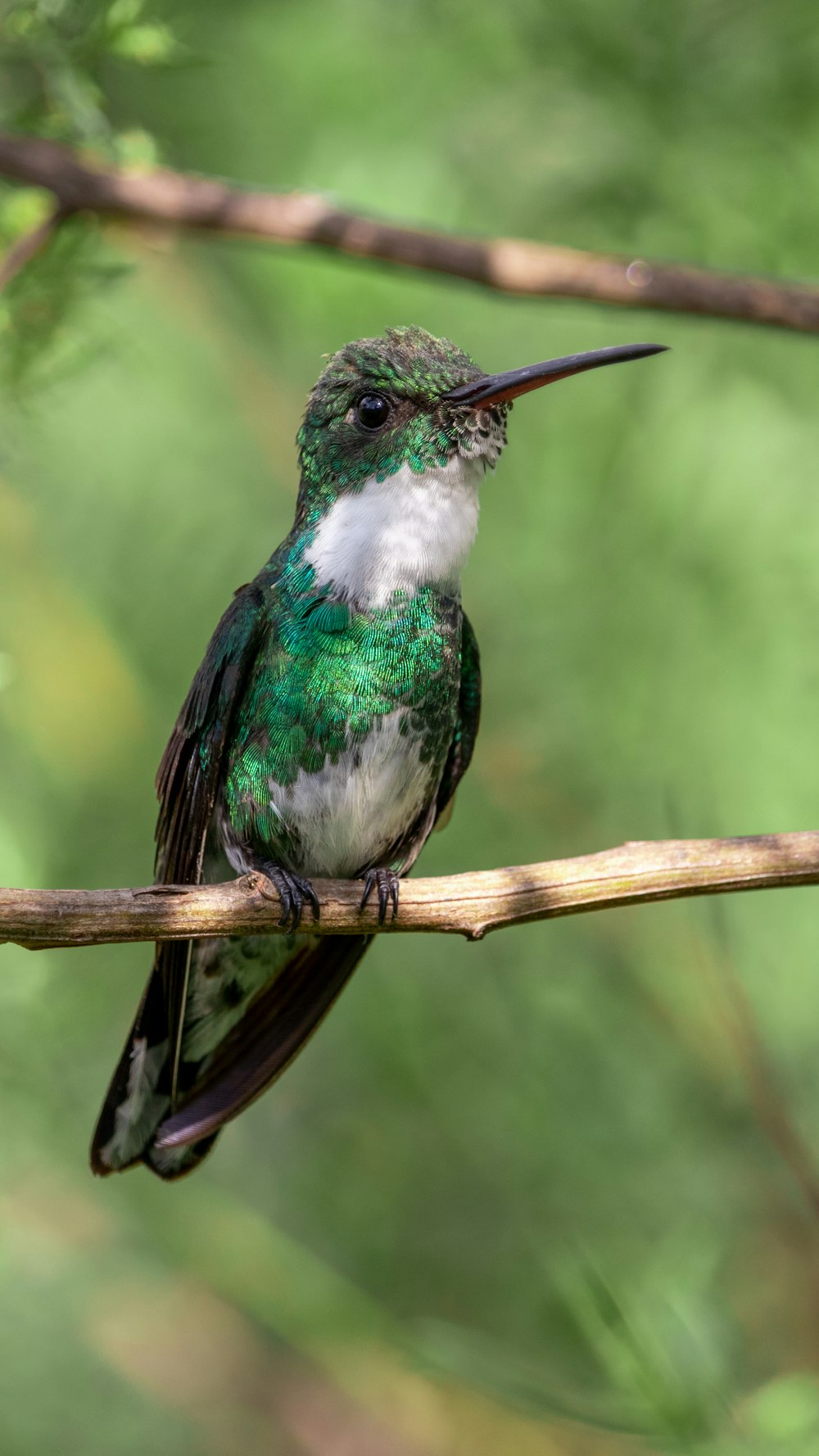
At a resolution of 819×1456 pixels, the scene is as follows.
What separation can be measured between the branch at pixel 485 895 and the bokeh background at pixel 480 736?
114 cm

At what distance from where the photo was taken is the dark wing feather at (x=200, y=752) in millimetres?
2881

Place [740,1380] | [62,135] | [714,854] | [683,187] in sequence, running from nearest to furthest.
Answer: [714,854]
[740,1380]
[62,135]
[683,187]

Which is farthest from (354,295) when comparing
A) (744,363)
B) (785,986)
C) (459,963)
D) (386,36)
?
(785,986)

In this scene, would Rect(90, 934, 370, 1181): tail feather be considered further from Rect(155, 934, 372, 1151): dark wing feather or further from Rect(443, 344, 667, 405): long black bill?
Rect(443, 344, 667, 405): long black bill

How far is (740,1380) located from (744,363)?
8.04 ft

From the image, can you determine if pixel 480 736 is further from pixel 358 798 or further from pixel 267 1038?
pixel 267 1038

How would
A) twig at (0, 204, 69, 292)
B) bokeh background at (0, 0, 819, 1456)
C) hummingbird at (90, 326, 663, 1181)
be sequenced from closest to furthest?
hummingbird at (90, 326, 663, 1181)
twig at (0, 204, 69, 292)
bokeh background at (0, 0, 819, 1456)

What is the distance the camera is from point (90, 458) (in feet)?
13.4

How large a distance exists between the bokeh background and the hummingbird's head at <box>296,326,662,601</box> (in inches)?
25.6

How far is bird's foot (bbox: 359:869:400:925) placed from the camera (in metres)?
2.55

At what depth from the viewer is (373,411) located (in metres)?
2.93

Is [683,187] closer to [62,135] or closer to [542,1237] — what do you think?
[62,135]

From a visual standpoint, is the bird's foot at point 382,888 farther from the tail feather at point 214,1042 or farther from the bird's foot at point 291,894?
the tail feather at point 214,1042

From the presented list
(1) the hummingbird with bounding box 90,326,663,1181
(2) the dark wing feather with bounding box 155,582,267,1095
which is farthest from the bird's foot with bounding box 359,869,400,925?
(2) the dark wing feather with bounding box 155,582,267,1095
